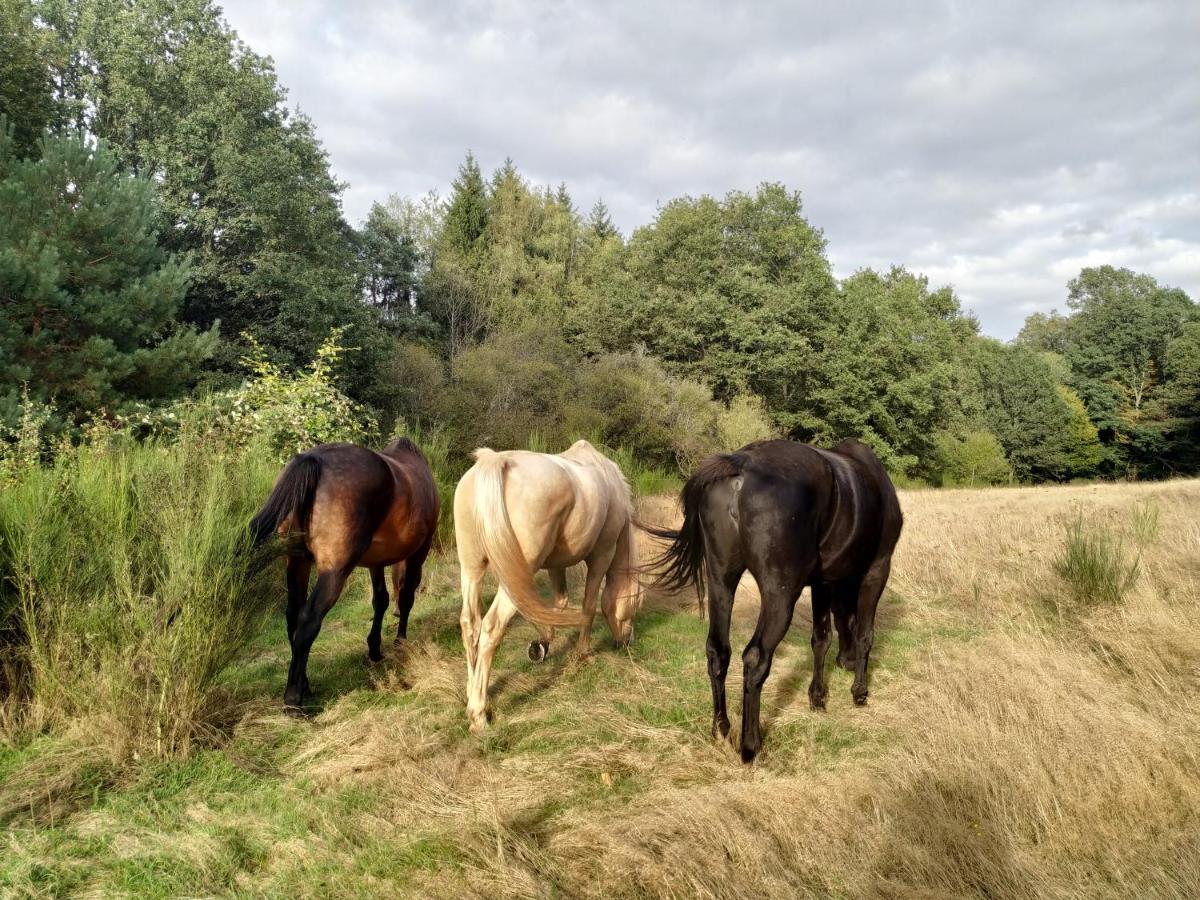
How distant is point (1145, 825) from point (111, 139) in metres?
24.4

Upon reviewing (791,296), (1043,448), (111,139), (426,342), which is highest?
(111,139)

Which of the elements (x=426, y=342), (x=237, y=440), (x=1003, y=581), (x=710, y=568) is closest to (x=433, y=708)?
(x=710, y=568)

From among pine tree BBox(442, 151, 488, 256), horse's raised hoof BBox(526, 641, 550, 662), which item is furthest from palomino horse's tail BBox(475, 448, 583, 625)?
pine tree BBox(442, 151, 488, 256)

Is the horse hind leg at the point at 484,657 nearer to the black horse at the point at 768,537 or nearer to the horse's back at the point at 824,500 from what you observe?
the black horse at the point at 768,537

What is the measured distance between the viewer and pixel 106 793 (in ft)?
9.42

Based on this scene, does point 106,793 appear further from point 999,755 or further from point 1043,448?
point 1043,448

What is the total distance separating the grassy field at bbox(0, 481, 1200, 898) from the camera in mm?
2305

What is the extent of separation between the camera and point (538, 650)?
204 inches

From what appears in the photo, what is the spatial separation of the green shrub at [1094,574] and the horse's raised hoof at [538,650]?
4.59m

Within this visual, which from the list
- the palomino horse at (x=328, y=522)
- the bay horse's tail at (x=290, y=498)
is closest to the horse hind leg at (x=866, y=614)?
the palomino horse at (x=328, y=522)

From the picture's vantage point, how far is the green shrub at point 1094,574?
5730mm

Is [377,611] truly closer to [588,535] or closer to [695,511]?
[588,535]

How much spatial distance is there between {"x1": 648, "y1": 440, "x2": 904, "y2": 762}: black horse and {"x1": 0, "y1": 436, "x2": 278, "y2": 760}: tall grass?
2558mm

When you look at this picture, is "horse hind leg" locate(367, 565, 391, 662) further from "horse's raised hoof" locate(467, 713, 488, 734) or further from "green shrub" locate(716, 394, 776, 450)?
"green shrub" locate(716, 394, 776, 450)
